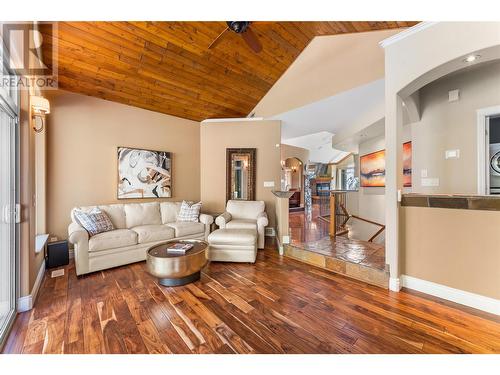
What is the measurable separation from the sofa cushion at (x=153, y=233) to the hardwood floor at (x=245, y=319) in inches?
28.6

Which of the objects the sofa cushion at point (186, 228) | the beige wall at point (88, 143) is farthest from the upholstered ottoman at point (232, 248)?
the beige wall at point (88, 143)

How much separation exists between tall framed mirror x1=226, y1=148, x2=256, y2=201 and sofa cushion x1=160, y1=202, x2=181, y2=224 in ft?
4.06

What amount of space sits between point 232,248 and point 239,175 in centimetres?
210

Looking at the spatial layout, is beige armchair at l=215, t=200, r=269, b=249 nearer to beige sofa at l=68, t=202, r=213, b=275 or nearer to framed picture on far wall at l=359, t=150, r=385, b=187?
beige sofa at l=68, t=202, r=213, b=275

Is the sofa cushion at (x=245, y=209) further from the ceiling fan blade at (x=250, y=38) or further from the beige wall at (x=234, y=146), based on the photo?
the ceiling fan blade at (x=250, y=38)

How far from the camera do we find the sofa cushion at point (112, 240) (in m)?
2.85

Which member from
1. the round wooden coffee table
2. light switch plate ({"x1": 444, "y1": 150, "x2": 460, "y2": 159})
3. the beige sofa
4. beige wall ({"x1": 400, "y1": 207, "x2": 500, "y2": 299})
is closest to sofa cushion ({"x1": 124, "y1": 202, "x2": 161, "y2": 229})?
the beige sofa

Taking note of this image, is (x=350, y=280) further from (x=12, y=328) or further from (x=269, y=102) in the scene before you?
(x=269, y=102)

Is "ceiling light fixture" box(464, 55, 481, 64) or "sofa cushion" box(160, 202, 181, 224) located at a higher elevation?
"ceiling light fixture" box(464, 55, 481, 64)

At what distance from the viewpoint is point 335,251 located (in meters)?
3.12

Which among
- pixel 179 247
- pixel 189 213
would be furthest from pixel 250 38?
pixel 189 213

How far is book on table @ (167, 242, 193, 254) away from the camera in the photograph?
101 inches
